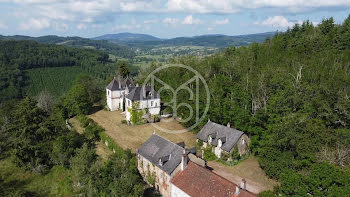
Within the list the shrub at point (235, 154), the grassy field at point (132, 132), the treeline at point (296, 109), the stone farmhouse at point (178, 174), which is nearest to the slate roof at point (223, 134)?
the shrub at point (235, 154)

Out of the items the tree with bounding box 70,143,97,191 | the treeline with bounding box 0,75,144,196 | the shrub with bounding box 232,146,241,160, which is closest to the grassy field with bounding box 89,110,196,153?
the treeline with bounding box 0,75,144,196

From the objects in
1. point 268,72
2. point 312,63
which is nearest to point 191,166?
point 268,72

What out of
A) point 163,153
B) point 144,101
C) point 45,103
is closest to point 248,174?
point 163,153

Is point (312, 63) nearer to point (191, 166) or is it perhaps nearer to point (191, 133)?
point (191, 133)

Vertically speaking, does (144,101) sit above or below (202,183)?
above

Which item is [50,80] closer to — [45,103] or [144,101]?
[45,103]

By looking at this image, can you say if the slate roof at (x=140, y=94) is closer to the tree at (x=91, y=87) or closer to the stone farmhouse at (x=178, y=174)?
the stone farmhouse at (x=178, y=174)
